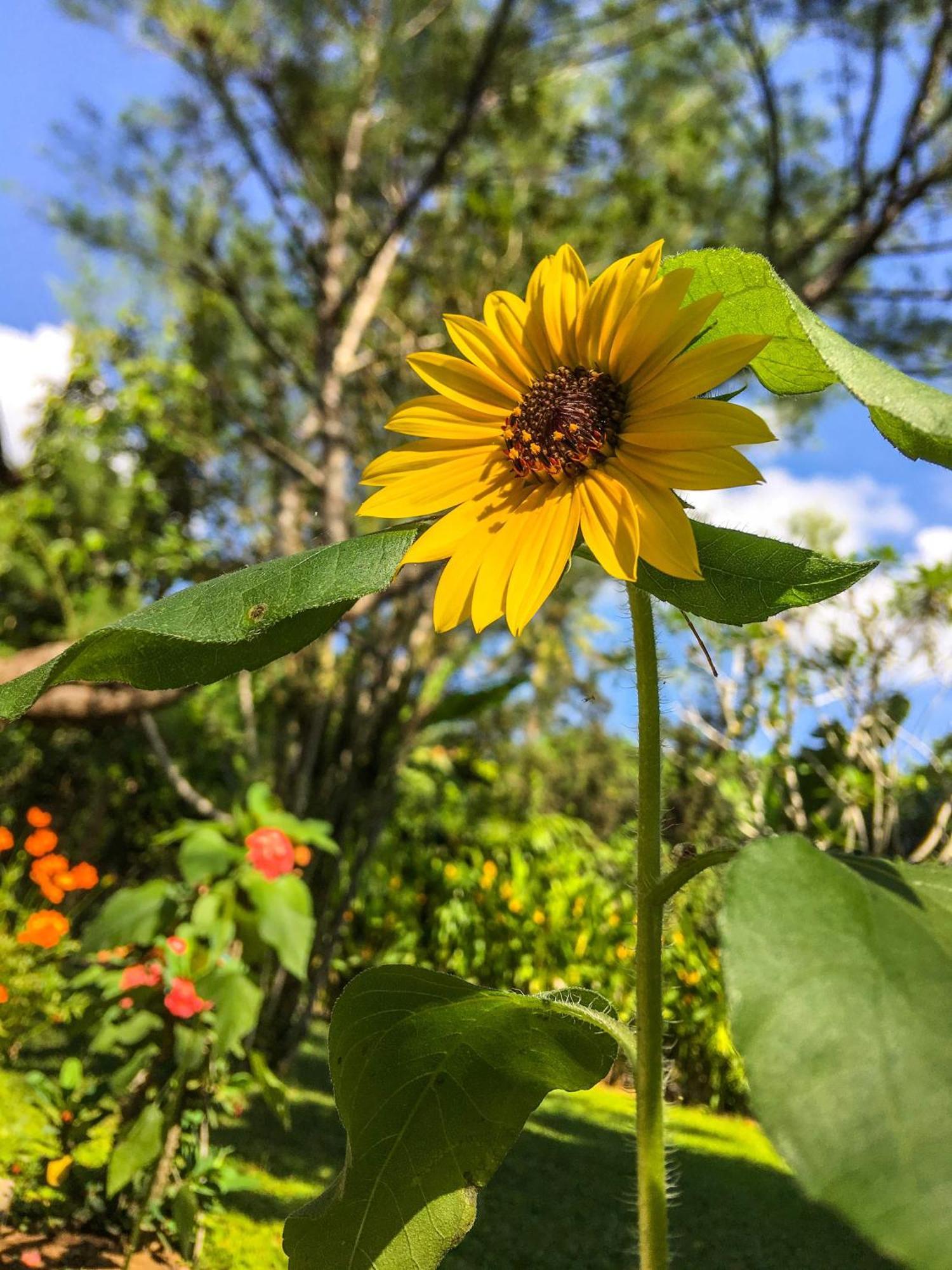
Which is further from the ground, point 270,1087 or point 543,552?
point 543,552

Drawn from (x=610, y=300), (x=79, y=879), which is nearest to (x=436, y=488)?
(x=610, y=300)

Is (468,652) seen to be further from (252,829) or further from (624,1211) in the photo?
(624,1211)

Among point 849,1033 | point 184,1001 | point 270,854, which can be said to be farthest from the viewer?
point 270,854

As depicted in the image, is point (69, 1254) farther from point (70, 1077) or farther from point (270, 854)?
point (270, 854)

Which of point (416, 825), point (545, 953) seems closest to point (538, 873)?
point (545, 953)

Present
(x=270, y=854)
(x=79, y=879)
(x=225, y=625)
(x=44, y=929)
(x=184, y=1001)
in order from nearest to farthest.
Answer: (x=225, y=625)
(x=184, y=1001)
(x=270, y=854)
(x=44, y=929)
(x=79, y=879)
